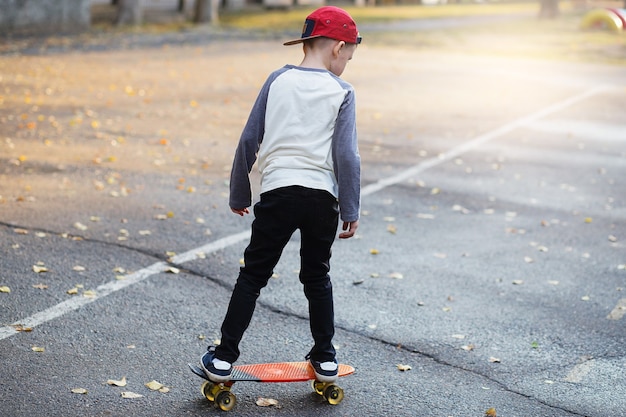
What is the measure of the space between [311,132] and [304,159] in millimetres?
126

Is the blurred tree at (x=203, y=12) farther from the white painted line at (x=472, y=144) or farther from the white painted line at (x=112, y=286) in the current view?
the white painted line at (x=112, y=286)

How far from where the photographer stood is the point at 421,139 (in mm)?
12492

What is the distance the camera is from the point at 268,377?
4.37m

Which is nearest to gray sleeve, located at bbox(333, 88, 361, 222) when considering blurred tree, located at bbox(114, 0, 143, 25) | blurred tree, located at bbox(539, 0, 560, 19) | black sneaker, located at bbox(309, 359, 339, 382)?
black sneaker, located at bbox(309, 359, 339, 382)

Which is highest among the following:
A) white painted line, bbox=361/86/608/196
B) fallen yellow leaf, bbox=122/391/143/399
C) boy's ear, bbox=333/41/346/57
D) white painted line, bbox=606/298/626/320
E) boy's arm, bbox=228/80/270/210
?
boy's ear, bbox=333/41/346/57

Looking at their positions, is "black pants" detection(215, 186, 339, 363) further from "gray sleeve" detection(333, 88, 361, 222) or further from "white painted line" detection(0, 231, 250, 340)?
"white painted line" detection(0, 231, 250, 340)

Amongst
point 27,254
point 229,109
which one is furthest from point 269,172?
point 229,109

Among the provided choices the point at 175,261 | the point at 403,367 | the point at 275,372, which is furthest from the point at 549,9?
the point at 275,372

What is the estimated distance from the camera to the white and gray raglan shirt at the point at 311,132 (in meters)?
4.08

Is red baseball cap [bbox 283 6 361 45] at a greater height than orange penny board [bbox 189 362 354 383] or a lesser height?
greater

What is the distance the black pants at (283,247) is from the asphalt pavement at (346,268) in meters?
0.34

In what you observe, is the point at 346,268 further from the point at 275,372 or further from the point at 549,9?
the point at 549,9

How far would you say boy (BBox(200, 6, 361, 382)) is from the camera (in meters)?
4.08

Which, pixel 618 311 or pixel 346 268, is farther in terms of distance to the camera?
pixel 346 268
